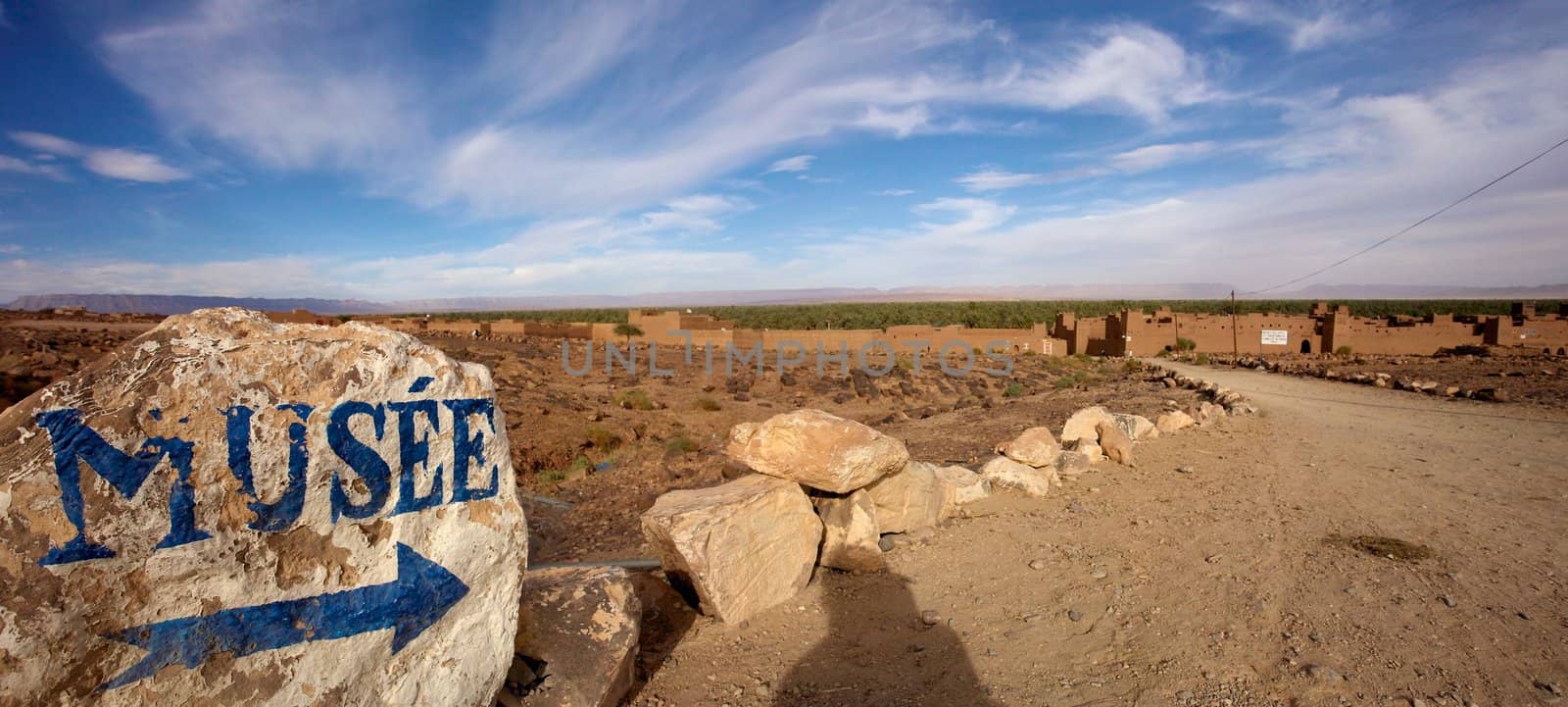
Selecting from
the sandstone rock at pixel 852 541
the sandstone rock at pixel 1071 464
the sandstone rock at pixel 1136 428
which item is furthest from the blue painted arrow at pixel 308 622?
the sandstone rock at pixel 1136 428

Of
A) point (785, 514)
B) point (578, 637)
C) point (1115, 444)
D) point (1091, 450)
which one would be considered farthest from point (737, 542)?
point (1115, 444)

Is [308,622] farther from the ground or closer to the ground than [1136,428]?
farther from the ground

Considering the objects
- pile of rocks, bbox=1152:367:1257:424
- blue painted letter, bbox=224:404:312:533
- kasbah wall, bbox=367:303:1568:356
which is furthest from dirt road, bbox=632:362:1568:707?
kasbah wall, bbox=367:303:1568:356

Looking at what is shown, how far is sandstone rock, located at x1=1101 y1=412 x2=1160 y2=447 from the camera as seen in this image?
9142 mm

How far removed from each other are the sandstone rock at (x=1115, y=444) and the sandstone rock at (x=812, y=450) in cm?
391

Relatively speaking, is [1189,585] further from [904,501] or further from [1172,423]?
[1172,423]

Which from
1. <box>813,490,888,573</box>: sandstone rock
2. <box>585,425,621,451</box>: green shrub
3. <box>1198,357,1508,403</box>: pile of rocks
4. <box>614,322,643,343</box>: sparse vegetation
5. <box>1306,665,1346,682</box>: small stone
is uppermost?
<box>614,322,643,343</box>: sparse vegetation

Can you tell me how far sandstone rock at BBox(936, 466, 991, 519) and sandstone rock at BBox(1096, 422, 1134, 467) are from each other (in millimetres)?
1988

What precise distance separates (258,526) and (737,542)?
2.68 metres

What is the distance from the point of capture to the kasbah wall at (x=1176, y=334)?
26.3 m

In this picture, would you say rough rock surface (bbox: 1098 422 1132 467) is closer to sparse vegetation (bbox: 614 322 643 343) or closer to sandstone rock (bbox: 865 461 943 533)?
sandstone rock (bbox: 865 461 943 533)

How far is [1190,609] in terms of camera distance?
174 inches

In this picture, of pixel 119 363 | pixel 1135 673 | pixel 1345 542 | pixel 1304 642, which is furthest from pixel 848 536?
pixel 119 363

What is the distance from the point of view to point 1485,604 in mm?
4312
